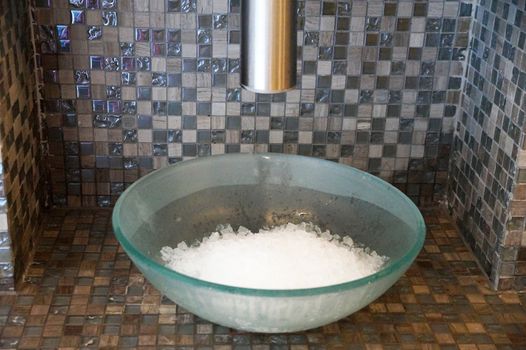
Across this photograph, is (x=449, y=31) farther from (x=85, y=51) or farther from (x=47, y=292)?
(x=47, y=292)

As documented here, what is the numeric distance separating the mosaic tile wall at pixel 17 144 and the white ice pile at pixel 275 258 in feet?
0.67

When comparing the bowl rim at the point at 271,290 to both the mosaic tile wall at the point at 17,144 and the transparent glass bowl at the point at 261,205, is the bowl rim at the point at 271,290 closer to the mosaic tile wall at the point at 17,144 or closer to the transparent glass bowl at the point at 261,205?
the transparent glass bowl at the point at 261,205

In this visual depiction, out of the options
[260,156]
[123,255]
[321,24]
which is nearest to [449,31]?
[321,24]

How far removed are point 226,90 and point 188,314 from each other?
0.36 m

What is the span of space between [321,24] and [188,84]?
0.72 feet

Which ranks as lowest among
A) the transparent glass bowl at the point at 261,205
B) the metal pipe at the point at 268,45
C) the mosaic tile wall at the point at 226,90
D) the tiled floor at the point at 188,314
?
the tiled floor at the point at 188,314

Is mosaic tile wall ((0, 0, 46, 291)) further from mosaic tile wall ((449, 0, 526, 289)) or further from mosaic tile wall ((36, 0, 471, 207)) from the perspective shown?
mosaic tile wall ((449, 0, 526, 289))

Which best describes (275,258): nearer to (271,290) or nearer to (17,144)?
(271,290)

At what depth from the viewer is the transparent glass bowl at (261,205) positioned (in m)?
1.01

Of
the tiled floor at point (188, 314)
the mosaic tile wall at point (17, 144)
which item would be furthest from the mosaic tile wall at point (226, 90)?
the tiled floor at point (188, 314)

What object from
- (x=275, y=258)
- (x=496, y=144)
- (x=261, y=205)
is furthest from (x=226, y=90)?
(x=496, y=144)

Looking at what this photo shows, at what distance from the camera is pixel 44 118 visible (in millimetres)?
1228

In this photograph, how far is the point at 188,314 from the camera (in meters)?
1.03

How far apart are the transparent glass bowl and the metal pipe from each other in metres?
0.25
